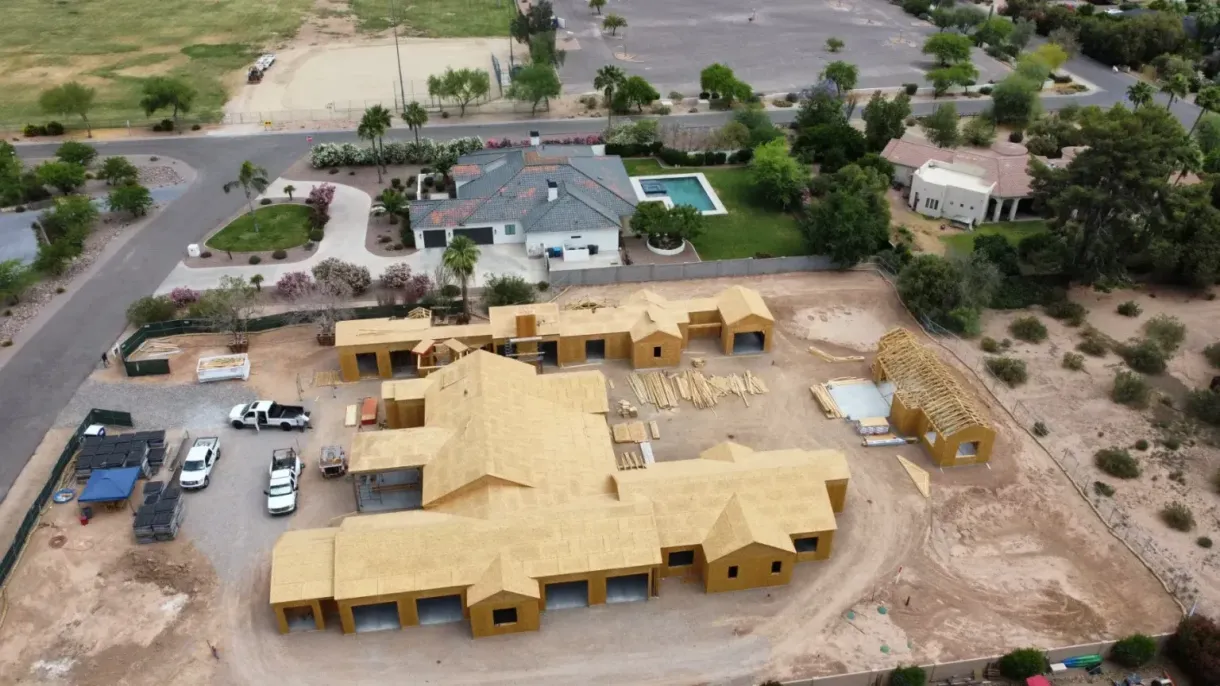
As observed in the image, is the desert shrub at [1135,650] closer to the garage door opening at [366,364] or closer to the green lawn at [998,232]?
the green lawn at [998,232]

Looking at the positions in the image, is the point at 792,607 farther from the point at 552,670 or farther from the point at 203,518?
the point at 203,518

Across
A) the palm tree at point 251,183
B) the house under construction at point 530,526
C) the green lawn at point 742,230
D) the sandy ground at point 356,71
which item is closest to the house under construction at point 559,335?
the house under construction at point 530,526

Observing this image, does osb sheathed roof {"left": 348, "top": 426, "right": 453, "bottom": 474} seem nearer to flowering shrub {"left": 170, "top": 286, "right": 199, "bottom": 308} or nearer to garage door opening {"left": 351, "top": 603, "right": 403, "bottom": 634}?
garage door opening {"left": 351, "top": 603, "right": 403, "bottom": 634}

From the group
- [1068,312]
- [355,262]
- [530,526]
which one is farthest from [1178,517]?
[355,262]

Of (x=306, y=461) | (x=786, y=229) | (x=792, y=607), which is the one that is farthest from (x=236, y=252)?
(x=792, y=607)

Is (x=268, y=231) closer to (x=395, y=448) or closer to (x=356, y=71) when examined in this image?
(x=395, y=448)

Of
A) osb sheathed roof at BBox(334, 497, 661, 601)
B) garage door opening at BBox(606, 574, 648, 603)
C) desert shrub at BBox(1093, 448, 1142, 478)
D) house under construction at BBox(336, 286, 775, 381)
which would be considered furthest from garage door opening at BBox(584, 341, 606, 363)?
desert shrub at BBox(1093, 448, 1142, 478)
